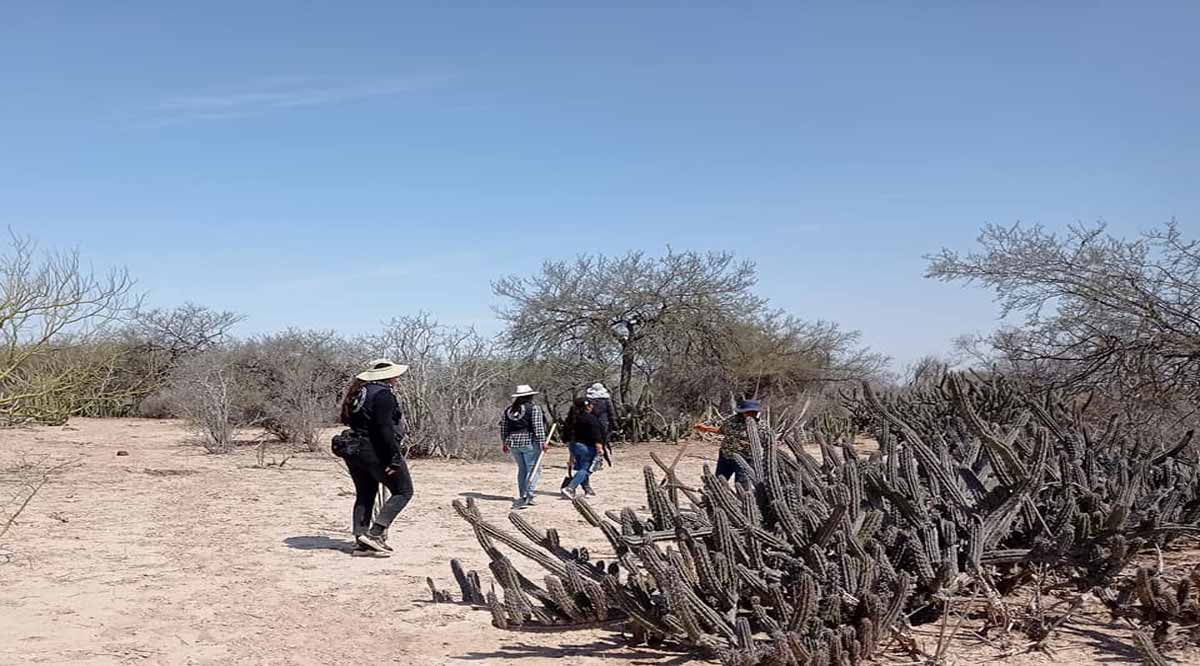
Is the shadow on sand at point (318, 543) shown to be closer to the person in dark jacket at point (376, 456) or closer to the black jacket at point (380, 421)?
the person in dark jacket at point (376, 456)

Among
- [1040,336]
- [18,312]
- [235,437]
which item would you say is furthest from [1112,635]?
[235,437]

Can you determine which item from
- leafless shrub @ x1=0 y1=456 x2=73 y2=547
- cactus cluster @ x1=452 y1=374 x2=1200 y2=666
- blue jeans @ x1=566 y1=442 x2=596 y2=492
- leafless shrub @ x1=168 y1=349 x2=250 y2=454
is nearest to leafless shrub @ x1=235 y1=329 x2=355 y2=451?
leafless shrub @ x1=168 y1=349 x2=250 y2=454

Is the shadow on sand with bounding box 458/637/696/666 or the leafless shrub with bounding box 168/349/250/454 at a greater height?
A: the leafless shrub with bounding box 168/349/250/454

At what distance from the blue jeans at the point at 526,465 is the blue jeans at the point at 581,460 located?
58cm

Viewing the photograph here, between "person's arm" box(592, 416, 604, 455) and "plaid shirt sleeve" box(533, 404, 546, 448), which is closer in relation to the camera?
"plaid shirt sleeve" box(533, 404, 546, 448)

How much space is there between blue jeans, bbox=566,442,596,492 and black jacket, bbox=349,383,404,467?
4341 mm

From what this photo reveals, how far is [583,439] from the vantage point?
43.1 ft

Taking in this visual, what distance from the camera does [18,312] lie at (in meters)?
13.8

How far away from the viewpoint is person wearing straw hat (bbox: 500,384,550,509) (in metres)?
12.5

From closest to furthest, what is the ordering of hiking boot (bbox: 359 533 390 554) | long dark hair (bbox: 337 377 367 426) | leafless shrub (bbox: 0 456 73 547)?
long dark hair (bbox: 337 377 367 426), hiking boot (bbox: 359 533 390 554), leafless shrub (bbox: 0 456 73 547)

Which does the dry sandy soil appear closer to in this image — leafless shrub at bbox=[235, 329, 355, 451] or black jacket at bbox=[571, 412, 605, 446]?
black jacket at bbox=[571, 412, 605, 446]

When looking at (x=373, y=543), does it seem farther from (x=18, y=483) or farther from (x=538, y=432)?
(x=18, y=483)

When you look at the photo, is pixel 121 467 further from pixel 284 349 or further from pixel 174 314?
pixel 174 314

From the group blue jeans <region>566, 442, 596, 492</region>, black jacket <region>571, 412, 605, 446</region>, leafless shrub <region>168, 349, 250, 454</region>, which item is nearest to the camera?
black jacket <region>571, 412, 605, 446</region>
